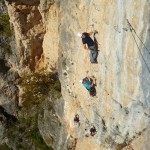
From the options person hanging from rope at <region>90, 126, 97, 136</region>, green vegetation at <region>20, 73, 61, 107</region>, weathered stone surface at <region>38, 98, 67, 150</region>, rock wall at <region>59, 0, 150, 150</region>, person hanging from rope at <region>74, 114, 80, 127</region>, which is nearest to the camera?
rock wall at <region>59, 0, 150, 150</region>

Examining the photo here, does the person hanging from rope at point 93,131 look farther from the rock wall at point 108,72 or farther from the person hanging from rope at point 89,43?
the person hanging from rope at point 89,43

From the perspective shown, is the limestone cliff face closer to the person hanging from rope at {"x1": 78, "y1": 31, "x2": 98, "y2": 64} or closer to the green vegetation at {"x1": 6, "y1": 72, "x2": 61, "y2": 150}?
the person hanging from rope at {"x1": 78, "y1": 31, "x2": 98, "y2": 64}

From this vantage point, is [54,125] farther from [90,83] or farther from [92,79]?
[92,79]

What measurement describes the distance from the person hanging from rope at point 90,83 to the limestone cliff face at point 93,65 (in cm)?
18

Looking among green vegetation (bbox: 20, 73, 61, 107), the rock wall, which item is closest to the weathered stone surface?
green vegetation (bbox: 20, 73, 61, 107)

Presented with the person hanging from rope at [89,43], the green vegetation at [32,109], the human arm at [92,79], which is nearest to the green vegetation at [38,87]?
the green vegetation at [32,109]

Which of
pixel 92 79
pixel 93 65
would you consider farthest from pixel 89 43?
pixel 92 79

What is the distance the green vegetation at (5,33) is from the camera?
2081cm

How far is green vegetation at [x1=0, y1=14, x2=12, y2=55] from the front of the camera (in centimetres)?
2081

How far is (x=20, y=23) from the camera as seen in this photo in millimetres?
19656

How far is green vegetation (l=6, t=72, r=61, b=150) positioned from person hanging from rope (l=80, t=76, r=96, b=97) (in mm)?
3309

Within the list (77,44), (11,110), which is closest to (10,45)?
(11,110)

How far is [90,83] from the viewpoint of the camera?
55.1ft

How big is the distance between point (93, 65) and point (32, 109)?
19.3ft
